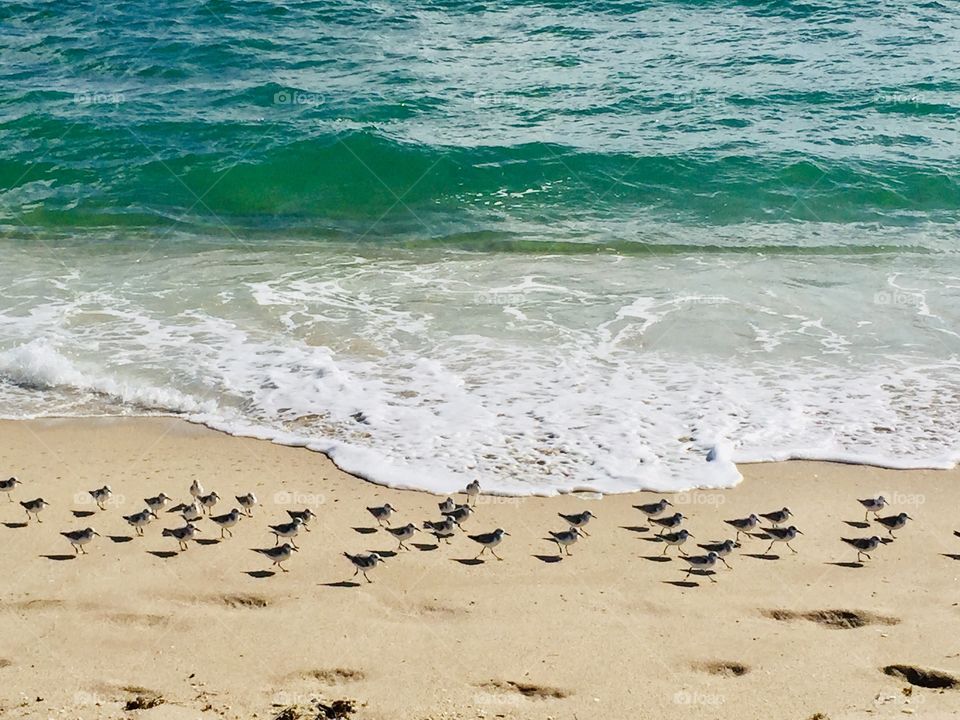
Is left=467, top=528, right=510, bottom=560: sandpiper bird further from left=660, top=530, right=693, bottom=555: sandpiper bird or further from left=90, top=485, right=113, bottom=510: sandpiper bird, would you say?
A: left=90, top=485, right=113, bottom=510: sandpiper bird

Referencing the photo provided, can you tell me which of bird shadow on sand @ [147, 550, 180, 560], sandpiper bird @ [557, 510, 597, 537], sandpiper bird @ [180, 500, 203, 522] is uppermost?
sandpiper bird @ [180, 500, 203, 522]

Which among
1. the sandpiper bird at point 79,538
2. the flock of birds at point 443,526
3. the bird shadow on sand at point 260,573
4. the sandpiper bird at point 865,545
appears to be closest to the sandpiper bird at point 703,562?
the flock of birds at point 443,526

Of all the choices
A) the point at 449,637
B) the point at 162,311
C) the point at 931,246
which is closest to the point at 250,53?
the point at 162,311

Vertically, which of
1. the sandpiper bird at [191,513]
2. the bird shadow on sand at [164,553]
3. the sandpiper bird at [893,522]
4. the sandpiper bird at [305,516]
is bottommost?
the sandpiper bird at [893,522]

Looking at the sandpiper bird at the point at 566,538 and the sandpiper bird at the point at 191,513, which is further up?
the sandpiper bird at the point at 191,513

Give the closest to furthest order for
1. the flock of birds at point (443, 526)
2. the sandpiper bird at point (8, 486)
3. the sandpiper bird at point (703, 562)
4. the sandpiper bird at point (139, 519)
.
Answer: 1. the sandpiper bird at point (703, 562)
2. the flock of birds at point (443, 526)
3. the sandpiper bird at point (139, 519)
4. the sandpiper bird at point (8, 486)

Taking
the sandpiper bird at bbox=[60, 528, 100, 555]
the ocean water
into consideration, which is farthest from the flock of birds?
the ocean water

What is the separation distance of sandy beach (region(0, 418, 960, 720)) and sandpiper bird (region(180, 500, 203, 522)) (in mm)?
165

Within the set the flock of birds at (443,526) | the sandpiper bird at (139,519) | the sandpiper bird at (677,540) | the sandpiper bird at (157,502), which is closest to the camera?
the flock of birds at (443,526)

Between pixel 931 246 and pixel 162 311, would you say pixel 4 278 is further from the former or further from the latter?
pixel 931 246

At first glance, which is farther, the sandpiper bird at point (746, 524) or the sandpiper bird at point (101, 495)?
Result: the sandpiper bird at point (101, 495)

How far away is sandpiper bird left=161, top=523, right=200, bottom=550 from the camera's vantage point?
771 centimetres

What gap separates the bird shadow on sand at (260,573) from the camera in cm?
735

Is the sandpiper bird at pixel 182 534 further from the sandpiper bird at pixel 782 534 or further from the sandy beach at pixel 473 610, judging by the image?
the sandpiper bird at pixel 782 534
